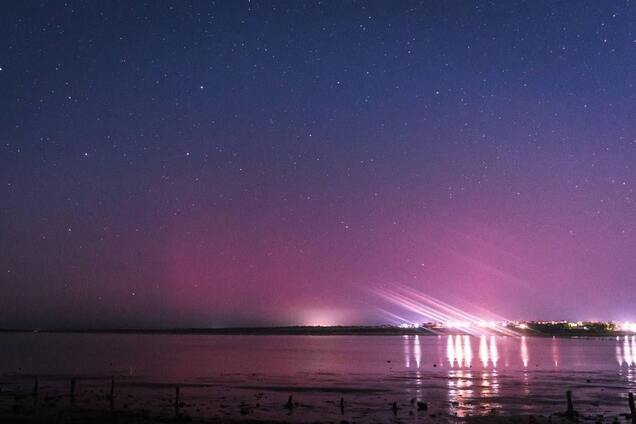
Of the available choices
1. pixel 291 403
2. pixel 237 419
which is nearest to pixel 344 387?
pixel 291 403

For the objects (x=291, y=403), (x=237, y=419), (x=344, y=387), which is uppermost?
(x=344, y=387)

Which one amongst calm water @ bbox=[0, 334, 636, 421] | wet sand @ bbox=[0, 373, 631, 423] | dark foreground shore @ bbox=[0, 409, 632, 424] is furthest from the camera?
calm water @ bbox=[0, 334, 636, 421]

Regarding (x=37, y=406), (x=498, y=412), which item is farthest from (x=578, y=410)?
(x=37, y=406)

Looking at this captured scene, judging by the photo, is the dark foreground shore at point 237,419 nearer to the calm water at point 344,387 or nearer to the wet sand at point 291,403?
the wet sand at point 291,403

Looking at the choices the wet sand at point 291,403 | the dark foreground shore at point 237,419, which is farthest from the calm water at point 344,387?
the dark foreground shore at point 237,419

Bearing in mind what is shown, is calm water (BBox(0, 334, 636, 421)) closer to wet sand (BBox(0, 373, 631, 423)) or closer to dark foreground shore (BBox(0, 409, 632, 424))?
wet sand (BBox(0, 373, 631, 423))

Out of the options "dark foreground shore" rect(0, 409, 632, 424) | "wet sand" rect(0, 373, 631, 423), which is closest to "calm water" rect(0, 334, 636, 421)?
"wet sand" rect(0, 373, 631, 423)

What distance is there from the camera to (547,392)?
2088 inches

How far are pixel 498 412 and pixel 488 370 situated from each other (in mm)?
39810

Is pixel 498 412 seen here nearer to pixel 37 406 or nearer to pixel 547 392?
pixel 547 392

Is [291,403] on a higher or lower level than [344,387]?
lower

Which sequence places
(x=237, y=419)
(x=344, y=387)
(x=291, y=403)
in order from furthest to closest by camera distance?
(x=344, y=387)
(x=291, y=403)
(x=237, y=419)

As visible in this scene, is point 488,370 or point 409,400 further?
point 488,370

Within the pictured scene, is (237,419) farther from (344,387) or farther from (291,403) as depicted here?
(344,387)
